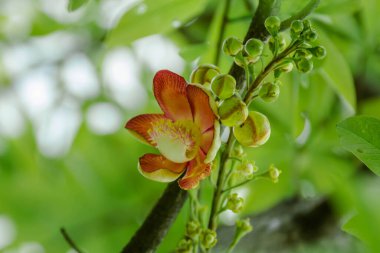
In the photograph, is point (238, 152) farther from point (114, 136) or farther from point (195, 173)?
point (114, 136)

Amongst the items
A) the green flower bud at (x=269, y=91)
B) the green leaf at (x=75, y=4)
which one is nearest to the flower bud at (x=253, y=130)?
the green flower bud at (x=269, y=91)

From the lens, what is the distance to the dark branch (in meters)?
0.61

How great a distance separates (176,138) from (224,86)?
0.07 m

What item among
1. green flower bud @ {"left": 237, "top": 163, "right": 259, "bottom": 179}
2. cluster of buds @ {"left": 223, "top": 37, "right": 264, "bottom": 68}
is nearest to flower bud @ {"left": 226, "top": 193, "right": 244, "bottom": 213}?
green flower bud @ {"left": 237, "top": 163, "right": 259, "bottom": 179}

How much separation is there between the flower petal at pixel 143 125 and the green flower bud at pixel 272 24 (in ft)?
0.43

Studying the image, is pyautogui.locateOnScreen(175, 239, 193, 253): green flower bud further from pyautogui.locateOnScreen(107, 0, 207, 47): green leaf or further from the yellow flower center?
pyautogui.locateOnScreen(107, 0, 207, 47): green leaf

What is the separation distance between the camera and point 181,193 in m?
0.61

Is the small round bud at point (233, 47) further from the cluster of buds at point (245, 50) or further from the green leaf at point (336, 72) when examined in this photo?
the green leaf at point (336, 72)

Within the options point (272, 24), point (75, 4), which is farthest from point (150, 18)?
point (272, 24)

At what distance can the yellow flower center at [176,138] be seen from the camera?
0.57 m

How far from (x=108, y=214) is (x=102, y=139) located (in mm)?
196

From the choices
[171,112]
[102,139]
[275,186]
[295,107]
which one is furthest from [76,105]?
[171,112]

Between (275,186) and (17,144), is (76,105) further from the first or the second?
(275,186)

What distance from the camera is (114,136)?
Result: 4.90 feet
